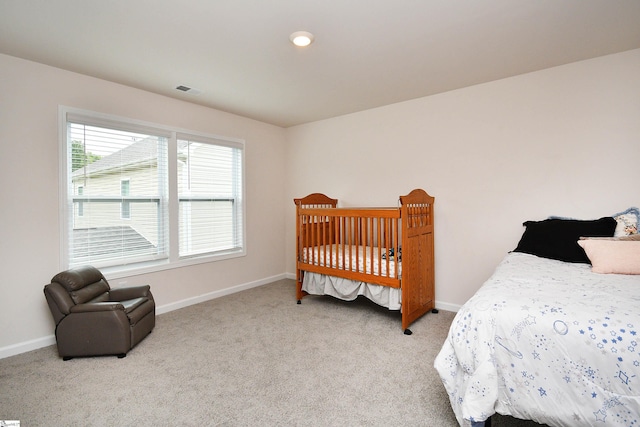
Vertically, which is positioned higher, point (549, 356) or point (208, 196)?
point (208, 196)

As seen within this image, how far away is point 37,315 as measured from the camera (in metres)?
2.56

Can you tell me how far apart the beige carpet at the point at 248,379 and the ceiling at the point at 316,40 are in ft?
7.68

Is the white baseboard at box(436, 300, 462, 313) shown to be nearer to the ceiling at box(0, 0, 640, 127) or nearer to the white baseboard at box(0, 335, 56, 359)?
the ceiling at box(0, 0, 640, 127)

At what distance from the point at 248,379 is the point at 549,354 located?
5.63 feet

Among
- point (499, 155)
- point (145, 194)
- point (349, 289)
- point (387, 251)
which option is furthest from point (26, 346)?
point (499, 155)

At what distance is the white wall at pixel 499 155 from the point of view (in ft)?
8.14

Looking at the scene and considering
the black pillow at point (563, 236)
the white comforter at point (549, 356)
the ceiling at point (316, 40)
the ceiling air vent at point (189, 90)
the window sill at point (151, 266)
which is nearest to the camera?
the white comforter at point (549, 356)

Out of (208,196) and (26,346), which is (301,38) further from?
(26,346)

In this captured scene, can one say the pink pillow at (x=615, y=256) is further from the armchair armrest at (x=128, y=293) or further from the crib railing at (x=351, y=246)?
the armchair armrest at (x=128, y=293)

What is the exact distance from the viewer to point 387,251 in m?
2.85

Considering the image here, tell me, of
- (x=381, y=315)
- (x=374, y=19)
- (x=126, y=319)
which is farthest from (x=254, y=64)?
(x=381, y=315)

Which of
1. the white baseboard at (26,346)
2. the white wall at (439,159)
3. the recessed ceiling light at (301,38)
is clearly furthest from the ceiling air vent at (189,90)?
the white baseboard at (26,346)

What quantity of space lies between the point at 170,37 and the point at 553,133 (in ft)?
10.6

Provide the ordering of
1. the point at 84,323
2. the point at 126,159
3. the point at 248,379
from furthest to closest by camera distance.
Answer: the point at 126,159
the point at 84,323
the point at 248,379
